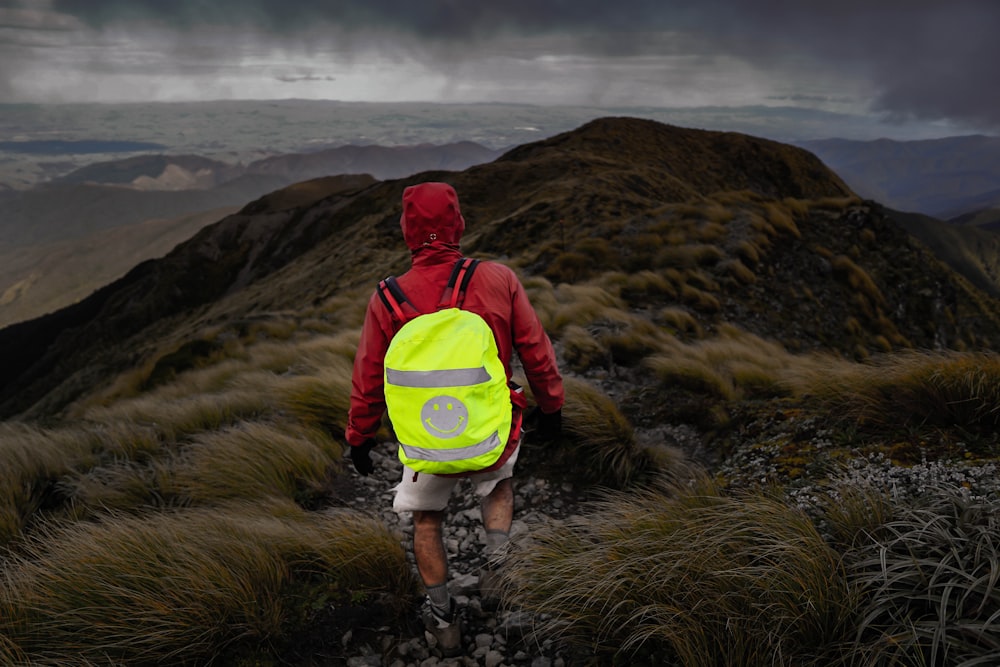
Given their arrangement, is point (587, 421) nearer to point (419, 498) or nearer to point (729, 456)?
point (729, 456)

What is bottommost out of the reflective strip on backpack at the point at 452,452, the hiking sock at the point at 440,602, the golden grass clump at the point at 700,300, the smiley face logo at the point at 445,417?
the hiking sock at the point at 440,602

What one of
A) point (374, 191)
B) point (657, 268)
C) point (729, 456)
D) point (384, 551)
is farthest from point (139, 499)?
point (374, 191)

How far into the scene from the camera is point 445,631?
2.81 meters

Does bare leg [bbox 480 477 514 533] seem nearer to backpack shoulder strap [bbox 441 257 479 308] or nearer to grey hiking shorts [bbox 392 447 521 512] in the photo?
grey hiking shorts [bbox 392 447 521 512]

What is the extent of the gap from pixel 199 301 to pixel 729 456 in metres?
97.4

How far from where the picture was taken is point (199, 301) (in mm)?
86125

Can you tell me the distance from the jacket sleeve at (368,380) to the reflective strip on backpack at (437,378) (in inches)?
16.2

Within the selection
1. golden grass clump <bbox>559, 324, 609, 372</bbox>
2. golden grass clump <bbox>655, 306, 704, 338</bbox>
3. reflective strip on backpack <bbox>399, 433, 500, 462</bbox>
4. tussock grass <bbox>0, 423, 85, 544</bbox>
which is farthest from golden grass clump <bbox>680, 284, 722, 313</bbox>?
tussock grass <bbox>0, 423, 85, 544</bbox>

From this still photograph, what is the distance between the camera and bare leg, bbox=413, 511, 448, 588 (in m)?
2.91

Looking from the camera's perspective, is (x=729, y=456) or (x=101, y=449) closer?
(x=729, y=456)

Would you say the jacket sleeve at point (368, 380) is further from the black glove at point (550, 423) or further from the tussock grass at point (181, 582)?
the black glove at point (550, 423)

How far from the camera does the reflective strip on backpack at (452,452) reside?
2539mm

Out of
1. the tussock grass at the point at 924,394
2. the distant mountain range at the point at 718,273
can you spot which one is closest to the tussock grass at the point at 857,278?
the distant mountain range at the point at 718,273

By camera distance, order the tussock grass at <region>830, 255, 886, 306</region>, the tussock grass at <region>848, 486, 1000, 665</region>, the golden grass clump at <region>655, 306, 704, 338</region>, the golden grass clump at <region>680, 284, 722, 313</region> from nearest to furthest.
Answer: the tussock grass at <region>848, 486, 1000, 665</region> < the golden grass clump at <region>655, 306, 704, 338</region> < the golden grass clump at <region>680, 284, 722, 313</region> < the tussock grass at <region>830, 255, 886, 306</region>
